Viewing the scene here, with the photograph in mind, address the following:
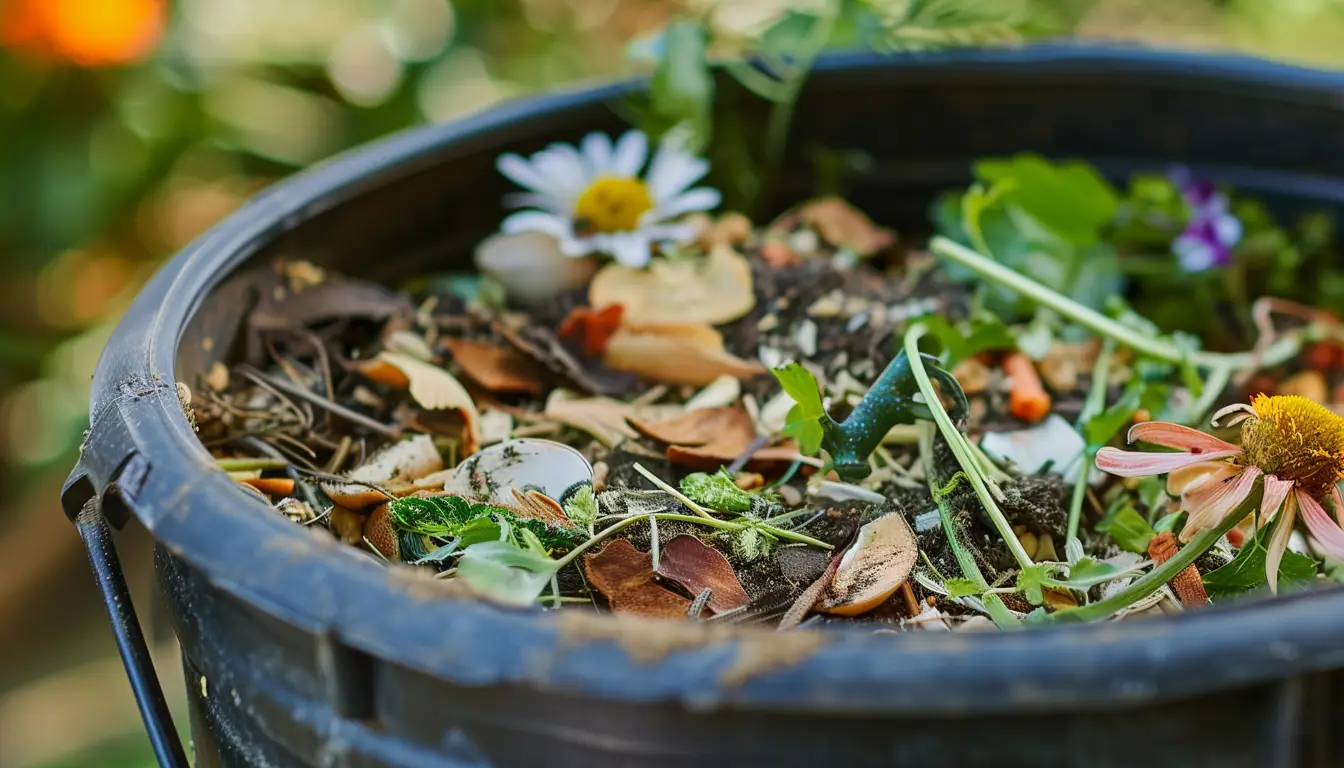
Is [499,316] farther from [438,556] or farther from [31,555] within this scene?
[31,555]

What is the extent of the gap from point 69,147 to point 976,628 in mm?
1412

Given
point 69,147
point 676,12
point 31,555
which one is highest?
point 676,12

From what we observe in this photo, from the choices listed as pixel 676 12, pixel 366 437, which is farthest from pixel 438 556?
pixel 676 12

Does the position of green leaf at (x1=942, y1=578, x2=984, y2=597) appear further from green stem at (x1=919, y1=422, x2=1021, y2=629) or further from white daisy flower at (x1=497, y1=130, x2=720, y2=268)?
white daisy flower at (x1=497, y1=130, x2=720, y2=268)

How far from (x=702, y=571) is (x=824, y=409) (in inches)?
4.7

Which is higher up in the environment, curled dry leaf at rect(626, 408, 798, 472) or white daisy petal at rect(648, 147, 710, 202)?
white daisy petal at rect(648, 147, 710, 202)

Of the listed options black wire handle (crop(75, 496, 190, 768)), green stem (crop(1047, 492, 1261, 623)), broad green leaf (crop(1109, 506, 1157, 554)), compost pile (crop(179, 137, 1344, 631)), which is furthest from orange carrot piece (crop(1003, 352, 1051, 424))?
black wire handle (crop(75, 496, 190, 768))

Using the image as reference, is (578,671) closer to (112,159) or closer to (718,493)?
(718,493)

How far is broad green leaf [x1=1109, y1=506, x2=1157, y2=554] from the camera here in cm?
63

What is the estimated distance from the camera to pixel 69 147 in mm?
1557

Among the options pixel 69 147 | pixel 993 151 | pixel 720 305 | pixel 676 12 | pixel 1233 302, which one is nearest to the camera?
pixel 720 305

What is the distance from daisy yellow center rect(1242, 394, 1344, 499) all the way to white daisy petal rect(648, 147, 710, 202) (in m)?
0.46

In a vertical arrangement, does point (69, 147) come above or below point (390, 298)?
below

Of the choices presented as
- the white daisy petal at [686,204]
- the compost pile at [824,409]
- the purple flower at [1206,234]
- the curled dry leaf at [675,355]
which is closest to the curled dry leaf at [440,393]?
the compost pile at [824,409]
